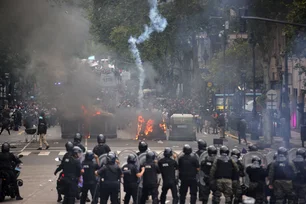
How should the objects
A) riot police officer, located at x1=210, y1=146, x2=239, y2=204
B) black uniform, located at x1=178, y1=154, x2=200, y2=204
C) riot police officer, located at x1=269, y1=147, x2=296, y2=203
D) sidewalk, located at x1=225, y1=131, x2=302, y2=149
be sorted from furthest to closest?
sidewalk, located at x1=225, y1=131, x2=302, y2=149 < black uniform, located at x1=178, y1=154, x2=200, y2=204 < riot police officer, located at x1=269, y1=147, x2=296, y2=203 < riot police officer, located at x1=210, y1=146, x2=239, y2=204

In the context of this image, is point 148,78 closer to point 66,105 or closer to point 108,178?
point 66,105

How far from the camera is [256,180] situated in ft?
62.8

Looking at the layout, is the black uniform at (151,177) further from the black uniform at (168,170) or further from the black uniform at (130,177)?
the black uniform at (130,177)

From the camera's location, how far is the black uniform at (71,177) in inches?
763

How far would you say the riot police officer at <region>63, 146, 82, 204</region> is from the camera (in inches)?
763

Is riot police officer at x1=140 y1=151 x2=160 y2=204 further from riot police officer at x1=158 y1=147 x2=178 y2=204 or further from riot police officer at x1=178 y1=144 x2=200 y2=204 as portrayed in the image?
riot police officer at x1=178 y1=144 x2=200 y2=204

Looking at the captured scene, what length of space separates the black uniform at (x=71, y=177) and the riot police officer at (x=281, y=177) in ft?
15.4

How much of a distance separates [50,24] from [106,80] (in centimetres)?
2673

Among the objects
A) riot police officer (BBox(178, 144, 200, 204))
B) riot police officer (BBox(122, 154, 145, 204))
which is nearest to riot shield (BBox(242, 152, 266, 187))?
riot police officer (BBox(178, 144, 200, 204))

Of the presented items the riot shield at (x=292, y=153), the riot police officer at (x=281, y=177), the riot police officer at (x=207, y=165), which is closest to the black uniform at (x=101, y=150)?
the riot police officer at (x=207, y=165)

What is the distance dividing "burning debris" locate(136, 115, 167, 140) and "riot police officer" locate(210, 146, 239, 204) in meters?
25.6

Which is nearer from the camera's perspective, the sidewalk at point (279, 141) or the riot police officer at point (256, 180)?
the riot police officer at point (256, 180)

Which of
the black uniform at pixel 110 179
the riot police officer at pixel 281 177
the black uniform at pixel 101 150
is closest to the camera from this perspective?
the black uniform at pixel 110 179

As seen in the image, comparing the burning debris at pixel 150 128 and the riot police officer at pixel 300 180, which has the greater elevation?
the burning debris at pixel 150 128
